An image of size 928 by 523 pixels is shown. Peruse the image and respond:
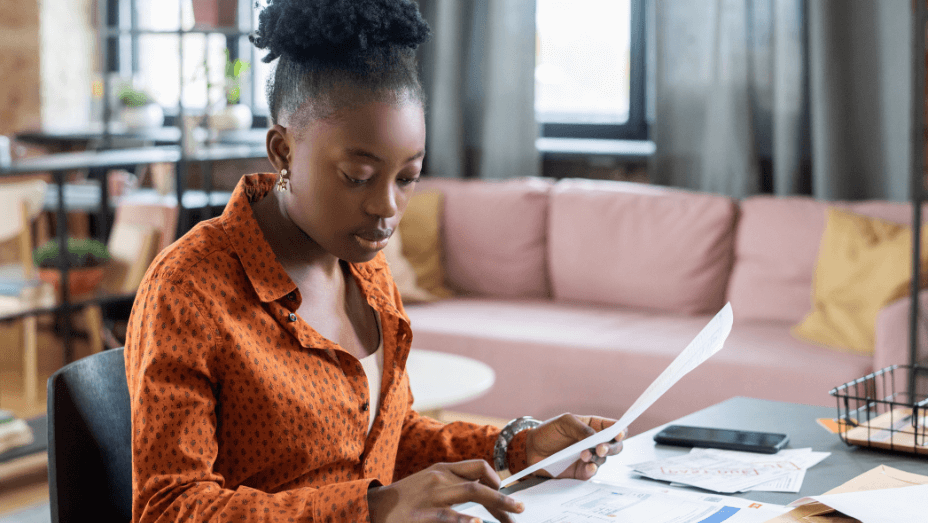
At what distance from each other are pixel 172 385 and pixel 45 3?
5.42 metres

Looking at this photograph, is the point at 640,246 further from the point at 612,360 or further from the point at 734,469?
the point at 734,469

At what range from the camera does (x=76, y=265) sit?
351 centimetres

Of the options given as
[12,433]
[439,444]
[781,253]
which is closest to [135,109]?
[12,433]

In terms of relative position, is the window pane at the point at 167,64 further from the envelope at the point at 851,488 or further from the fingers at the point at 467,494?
the fingers at the point at 467,494

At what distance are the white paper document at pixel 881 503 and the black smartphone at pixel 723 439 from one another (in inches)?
7.8

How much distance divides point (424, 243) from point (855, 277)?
5.31ft

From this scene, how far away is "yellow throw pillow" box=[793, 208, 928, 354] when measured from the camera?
111 inches

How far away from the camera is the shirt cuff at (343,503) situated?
2.80 feet

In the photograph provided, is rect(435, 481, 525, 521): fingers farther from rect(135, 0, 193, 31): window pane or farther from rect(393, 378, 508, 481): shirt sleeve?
rect(135, 0, 193, 31): window pane

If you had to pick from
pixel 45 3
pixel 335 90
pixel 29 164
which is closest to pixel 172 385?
pixel 335 90

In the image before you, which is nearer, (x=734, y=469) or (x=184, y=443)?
(x=184, y=443)

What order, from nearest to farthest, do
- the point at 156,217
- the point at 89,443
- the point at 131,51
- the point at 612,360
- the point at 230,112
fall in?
the point at 89,443, the point at 612,360, the point at 156,217, the point at 230,112, the point at 131,51

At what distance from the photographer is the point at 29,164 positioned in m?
3.22

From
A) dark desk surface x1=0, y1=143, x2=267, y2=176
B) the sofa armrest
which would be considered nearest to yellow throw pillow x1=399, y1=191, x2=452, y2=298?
dark desk surface x1=0, y1=143, x2=267, y2=176
